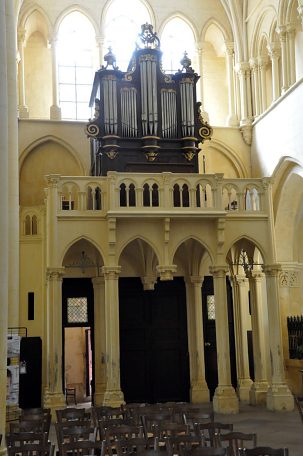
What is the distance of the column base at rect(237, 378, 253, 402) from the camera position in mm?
22516

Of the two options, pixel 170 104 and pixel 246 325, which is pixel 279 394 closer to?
pixel 246 325

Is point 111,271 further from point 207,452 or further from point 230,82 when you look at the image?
point 207,452

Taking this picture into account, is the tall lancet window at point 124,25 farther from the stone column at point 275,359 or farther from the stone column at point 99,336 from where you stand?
the stone column at point 275,359

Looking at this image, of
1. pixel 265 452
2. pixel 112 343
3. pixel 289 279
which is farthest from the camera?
pixel 289 279

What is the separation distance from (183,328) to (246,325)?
219 cm

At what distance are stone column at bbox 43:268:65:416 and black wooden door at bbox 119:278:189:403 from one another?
4362 millimetres

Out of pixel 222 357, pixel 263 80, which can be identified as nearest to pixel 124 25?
pixel 263 80

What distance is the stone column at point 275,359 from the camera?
19.7 meters

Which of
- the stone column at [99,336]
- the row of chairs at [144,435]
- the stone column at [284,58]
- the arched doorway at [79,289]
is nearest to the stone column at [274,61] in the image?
the stone column at [284,58]

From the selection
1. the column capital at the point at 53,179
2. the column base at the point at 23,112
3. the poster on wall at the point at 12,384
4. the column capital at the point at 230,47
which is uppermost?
the column capital at the point at 230,47

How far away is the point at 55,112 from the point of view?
2559 centimetres

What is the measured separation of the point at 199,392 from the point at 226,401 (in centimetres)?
331

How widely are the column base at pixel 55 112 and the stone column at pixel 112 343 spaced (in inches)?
318

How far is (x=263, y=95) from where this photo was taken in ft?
85.3
